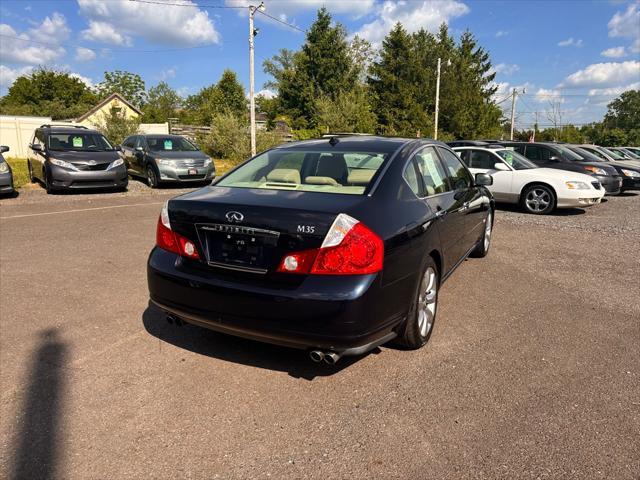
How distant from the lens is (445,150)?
502cm

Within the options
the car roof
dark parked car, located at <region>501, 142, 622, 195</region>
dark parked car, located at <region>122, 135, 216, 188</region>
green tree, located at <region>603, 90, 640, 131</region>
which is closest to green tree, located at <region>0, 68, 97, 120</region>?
dark parked car, located at <region>122, 135, 216, 188</region>

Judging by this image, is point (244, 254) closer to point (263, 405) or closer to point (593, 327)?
point (263, 405)

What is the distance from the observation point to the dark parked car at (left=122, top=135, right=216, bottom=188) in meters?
14.0

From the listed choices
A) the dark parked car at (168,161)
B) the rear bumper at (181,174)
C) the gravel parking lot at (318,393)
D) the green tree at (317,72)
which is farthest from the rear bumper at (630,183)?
the green tree at (317,72)

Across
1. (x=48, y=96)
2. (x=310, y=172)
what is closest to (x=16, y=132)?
(x=310, y=172)

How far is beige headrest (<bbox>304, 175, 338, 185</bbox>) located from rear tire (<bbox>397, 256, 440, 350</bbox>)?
35.8 inches

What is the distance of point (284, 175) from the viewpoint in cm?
383

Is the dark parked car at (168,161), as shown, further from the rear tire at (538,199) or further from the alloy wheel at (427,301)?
the alloy wheel at (427,301)

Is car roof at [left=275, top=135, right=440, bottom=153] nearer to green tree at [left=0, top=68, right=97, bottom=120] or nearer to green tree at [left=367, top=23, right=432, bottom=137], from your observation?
green tree at [left=367, top=23, right=432, bottom=137]

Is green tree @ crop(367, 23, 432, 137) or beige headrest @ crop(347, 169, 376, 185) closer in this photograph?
beige headrest @ crop(347, 169, 376, 185)

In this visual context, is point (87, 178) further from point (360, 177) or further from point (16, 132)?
point (16, 132)

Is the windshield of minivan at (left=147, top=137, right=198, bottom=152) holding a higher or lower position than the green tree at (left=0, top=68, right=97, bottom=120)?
lower

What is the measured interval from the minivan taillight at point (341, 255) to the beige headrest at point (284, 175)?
1.02m

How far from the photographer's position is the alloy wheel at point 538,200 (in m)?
10.8
